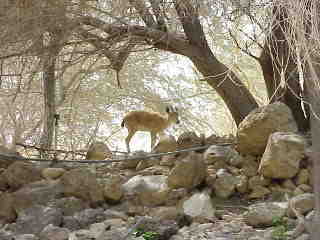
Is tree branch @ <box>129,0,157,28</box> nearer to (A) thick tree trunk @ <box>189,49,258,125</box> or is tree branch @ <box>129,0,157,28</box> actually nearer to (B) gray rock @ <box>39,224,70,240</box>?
(A) thick tree trunk @ <box>189,49,258,125</box>

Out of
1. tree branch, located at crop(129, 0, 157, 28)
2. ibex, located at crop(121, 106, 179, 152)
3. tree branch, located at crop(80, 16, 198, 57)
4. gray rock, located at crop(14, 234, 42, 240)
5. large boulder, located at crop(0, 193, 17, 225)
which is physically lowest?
gray rock, located at crop(14, 234, 42, 240)

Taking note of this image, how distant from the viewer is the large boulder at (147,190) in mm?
5664

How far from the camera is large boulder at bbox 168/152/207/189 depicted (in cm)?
570

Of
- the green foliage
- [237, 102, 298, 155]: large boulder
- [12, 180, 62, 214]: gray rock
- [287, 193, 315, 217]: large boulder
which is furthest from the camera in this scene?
[237, 102, 298, 155]: large boulder

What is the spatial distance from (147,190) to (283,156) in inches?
48.5

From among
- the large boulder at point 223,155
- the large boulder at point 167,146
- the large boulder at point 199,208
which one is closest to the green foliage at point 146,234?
the large boulder at point 199,208

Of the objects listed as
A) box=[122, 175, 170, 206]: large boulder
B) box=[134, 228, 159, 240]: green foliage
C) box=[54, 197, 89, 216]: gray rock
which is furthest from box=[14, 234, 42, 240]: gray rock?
box=[122, 175, 170, 206]: large boulder

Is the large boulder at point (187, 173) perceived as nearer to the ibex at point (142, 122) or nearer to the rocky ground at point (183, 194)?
the rocky ground at point (183, 194)

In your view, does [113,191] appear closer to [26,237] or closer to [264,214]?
[26,237]

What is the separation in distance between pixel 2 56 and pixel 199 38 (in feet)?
7.12

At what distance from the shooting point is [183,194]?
564cm

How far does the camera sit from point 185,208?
17.7ft

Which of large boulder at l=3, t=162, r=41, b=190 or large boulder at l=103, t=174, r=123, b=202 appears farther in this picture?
large boulder at l=3, t=162, r=41, b=190

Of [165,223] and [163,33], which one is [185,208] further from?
[163,33]
